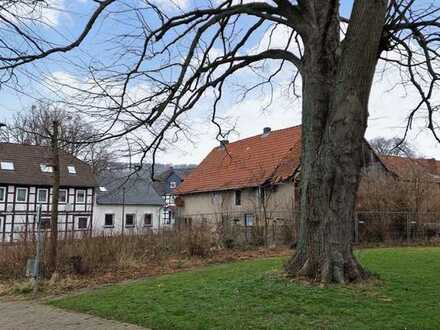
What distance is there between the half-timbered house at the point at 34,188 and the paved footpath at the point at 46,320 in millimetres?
31201

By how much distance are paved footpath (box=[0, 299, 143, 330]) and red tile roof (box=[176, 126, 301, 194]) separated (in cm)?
2065

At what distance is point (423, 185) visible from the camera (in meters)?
26.3

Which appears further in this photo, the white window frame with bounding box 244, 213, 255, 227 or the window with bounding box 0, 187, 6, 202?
the window with bounding box 0, 187, 6, 202

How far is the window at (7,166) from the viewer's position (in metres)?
44.1

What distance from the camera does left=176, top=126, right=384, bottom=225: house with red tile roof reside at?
32188mm

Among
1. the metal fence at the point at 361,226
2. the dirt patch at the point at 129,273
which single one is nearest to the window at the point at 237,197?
the metal fence at the point at 361,226

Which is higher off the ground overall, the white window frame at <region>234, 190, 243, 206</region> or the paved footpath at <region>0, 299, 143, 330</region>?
the white window frame at <region>234, 190, 243, 206</region>

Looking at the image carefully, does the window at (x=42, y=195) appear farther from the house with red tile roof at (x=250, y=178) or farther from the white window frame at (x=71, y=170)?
the house with red tile roof at (x=250, y=178)

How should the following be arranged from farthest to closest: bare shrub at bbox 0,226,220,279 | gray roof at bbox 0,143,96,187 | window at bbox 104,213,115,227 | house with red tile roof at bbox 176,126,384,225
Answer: window at bbox 104,213,115,227 → gray roof at bbox 0,143,96,187 → house with red tile roof at bbox 176,126,384,225 → bare shrub at bbox 0,226,220,279

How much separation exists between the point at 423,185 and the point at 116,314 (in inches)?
846

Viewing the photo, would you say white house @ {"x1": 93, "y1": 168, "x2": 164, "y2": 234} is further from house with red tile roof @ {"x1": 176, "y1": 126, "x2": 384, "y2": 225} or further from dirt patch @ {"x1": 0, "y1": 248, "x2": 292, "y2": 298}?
dirt patch @ {"x1": 0, "y1": 248, "x2": 292, "y2": 298}

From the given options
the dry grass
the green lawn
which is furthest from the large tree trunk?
the dry grass

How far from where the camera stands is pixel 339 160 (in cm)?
952

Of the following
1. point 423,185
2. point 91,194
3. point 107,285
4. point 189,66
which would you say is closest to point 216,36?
point 189,66
